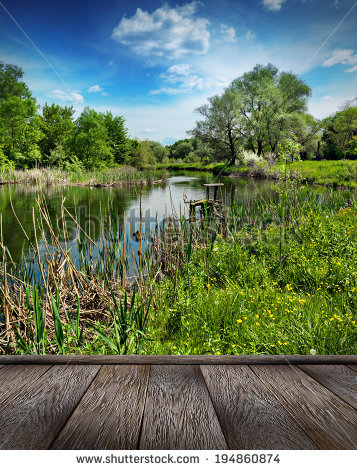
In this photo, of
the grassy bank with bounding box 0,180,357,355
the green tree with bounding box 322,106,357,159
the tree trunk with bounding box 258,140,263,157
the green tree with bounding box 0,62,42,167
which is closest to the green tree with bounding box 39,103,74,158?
the green tree with bounding box 0,62,42,167

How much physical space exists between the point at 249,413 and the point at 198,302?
211cm

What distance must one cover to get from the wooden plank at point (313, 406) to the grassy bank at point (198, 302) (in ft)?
2.85

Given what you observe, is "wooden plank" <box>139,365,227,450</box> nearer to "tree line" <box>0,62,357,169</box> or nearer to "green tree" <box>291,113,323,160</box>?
"tree line" <box>0,62,357,169</box>

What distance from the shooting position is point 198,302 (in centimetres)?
308

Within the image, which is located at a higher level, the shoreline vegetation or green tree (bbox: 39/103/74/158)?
green tree (bbox: 39/103/74/158)

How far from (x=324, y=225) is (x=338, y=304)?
2.39 meters

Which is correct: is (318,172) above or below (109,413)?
above

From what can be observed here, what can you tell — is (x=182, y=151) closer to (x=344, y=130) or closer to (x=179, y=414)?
(x=344, y=130)

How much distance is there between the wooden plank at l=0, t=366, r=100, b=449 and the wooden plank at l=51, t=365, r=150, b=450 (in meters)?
0.04

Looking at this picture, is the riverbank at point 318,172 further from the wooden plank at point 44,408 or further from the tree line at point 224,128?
the wooden plank at point 44,408

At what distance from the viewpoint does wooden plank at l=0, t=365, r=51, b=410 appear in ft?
3.56

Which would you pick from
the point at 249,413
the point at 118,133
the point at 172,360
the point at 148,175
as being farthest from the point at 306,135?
the point at 249,413

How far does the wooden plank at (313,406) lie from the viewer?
2.89ft
